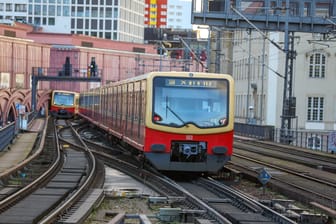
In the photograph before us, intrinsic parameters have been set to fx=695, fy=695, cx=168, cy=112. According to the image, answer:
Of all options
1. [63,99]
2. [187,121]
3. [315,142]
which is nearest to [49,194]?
[187,121]

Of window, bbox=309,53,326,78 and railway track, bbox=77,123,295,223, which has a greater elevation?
window, bbox=309,53,326,78

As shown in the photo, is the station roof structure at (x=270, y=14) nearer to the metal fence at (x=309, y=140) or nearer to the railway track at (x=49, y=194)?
the metal fence at (x=309, y=140)

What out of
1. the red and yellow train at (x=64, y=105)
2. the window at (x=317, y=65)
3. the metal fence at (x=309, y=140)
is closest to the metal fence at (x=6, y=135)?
the metal fence at (x=309, y=140)

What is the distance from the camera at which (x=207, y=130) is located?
18.6 metres

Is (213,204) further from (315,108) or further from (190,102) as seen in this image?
(315,108)

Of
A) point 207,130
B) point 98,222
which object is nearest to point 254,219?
point 98,222

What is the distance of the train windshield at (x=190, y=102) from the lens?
60.8ft

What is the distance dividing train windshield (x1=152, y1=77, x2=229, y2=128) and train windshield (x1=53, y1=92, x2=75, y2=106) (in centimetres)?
5654

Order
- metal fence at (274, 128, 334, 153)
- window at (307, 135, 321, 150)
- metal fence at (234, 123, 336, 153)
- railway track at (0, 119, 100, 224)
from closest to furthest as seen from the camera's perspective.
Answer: railway track at (0, 119, 100, 224) < metal fence at (234, 123, 336, 153) < metal fence at (274, 128, 334, 153) < window at (307, 135, 321, 150)

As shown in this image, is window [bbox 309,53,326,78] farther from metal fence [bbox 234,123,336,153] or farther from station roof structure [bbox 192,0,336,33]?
station roof structure [bbox 192,0,336,33]

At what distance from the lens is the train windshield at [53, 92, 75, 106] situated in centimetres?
7425

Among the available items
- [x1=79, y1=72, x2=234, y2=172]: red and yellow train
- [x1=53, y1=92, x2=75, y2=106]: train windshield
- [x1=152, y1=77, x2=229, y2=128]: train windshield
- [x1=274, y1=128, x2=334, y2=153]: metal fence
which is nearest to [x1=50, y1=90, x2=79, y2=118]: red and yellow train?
[x1=53, y1=92, x2=75, y2=106]: train windshield

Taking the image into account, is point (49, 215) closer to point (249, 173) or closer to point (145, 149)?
point (145, 149)

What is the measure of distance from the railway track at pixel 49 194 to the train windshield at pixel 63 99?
50.8m
